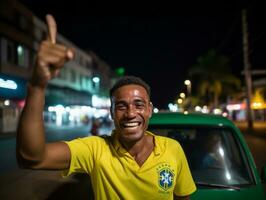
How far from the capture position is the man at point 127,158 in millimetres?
2512

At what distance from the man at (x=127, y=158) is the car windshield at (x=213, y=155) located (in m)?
1.51

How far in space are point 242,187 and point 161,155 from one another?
1682 mm

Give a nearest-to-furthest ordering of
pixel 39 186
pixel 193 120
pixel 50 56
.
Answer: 1. pixel 50 56
2. pixel 193 120
3. pixel 39 186

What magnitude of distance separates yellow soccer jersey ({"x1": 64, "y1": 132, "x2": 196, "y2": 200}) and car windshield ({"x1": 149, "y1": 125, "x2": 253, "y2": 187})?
153 cm

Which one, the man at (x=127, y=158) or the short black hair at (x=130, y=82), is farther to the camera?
the short black hair at (x=130, y=82)

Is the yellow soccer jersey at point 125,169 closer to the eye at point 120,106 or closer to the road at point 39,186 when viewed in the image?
the eye at point 120,106

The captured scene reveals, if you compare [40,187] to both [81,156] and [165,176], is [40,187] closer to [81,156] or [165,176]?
[81,156]

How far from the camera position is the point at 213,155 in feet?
16.4

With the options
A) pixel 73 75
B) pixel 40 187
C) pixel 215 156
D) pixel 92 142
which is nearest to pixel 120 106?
pixel 92 142

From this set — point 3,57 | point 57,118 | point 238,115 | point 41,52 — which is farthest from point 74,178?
point 238,115

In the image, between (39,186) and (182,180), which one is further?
(39,186)

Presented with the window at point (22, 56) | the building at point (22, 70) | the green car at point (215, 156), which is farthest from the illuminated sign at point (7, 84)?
the window at point (22, 56)

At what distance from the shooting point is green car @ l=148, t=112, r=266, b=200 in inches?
157

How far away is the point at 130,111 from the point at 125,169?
1.11 ft
